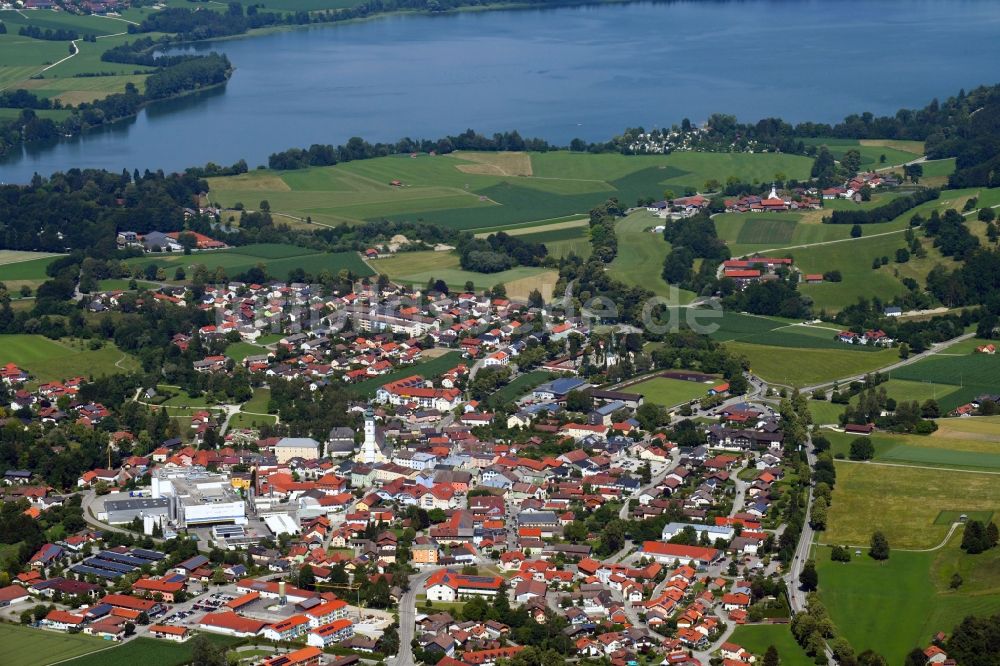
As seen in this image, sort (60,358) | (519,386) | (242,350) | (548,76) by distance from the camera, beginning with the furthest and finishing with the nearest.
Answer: (548,76)
(242,350)
(60,358)
(519,386)

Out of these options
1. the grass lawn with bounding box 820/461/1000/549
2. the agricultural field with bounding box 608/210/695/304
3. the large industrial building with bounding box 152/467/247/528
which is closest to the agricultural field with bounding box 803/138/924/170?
the agricultural field with bounding box 608/210/695/304

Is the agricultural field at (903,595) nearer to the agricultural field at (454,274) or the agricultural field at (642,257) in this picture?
the agricultural field at (642,257)

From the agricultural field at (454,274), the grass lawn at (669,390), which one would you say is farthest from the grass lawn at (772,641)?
the agricultural field at (454,274)

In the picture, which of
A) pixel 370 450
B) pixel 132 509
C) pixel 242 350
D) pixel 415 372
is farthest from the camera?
pixel 242 350

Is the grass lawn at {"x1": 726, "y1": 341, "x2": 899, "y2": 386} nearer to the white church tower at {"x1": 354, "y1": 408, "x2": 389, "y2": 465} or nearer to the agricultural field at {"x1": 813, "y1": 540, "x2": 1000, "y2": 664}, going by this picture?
the white church tower at {"x1": 354, "y1": 408, "x2": 389, "y2": 465}

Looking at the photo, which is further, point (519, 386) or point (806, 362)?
point (806, 362)

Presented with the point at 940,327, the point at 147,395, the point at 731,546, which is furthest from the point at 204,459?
the point at 940,327

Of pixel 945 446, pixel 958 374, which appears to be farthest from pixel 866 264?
pixel 945 446

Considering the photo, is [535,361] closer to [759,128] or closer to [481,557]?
[481,557]

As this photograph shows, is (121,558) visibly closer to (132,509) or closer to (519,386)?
(132,509)
